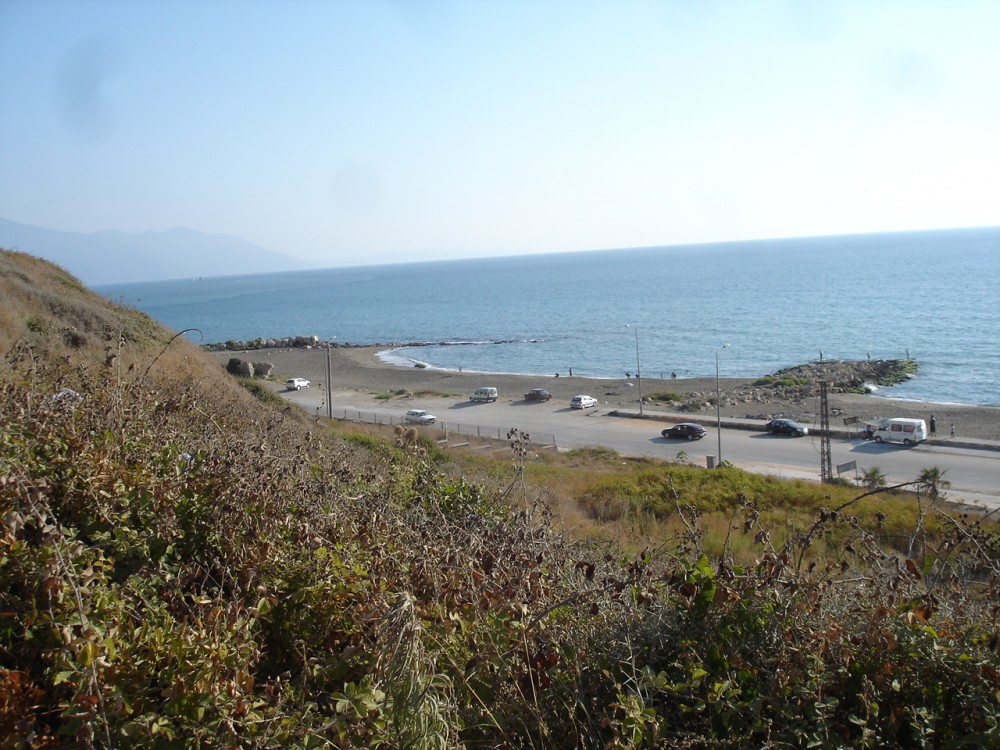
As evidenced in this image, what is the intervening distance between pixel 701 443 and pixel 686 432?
3.82 feet

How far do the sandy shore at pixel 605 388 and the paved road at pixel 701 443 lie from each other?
15.4 feet

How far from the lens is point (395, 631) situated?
105 inches

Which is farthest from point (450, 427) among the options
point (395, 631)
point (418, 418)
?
point (395, 631)

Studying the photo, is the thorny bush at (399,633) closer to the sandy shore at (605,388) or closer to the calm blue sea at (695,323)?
the calm blue sea at (695,323)

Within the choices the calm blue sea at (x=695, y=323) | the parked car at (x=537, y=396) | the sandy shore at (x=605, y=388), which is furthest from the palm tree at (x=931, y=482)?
the parked car at (x=537, y=396)

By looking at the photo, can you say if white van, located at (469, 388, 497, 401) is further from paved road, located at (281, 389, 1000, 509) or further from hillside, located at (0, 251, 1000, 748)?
hillside, located at (0, 251, 1000, 748)

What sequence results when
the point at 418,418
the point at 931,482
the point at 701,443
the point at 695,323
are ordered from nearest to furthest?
the point at 931,482
the point at 701,443
the point at 418,418
the point at 695,323

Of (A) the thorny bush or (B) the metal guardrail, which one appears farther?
(B) the metal guardrail

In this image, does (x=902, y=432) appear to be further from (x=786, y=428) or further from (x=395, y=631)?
(x=395, y=631)

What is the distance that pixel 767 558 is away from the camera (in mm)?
3246

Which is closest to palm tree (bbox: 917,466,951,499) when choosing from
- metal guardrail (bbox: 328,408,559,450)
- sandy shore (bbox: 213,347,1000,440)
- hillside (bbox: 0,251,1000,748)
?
hillside (bbox: 0,251,1000,748)

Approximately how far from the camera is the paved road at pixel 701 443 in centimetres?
2959

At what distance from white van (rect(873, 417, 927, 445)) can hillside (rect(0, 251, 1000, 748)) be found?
3483cm

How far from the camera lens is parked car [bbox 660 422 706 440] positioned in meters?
37.9
